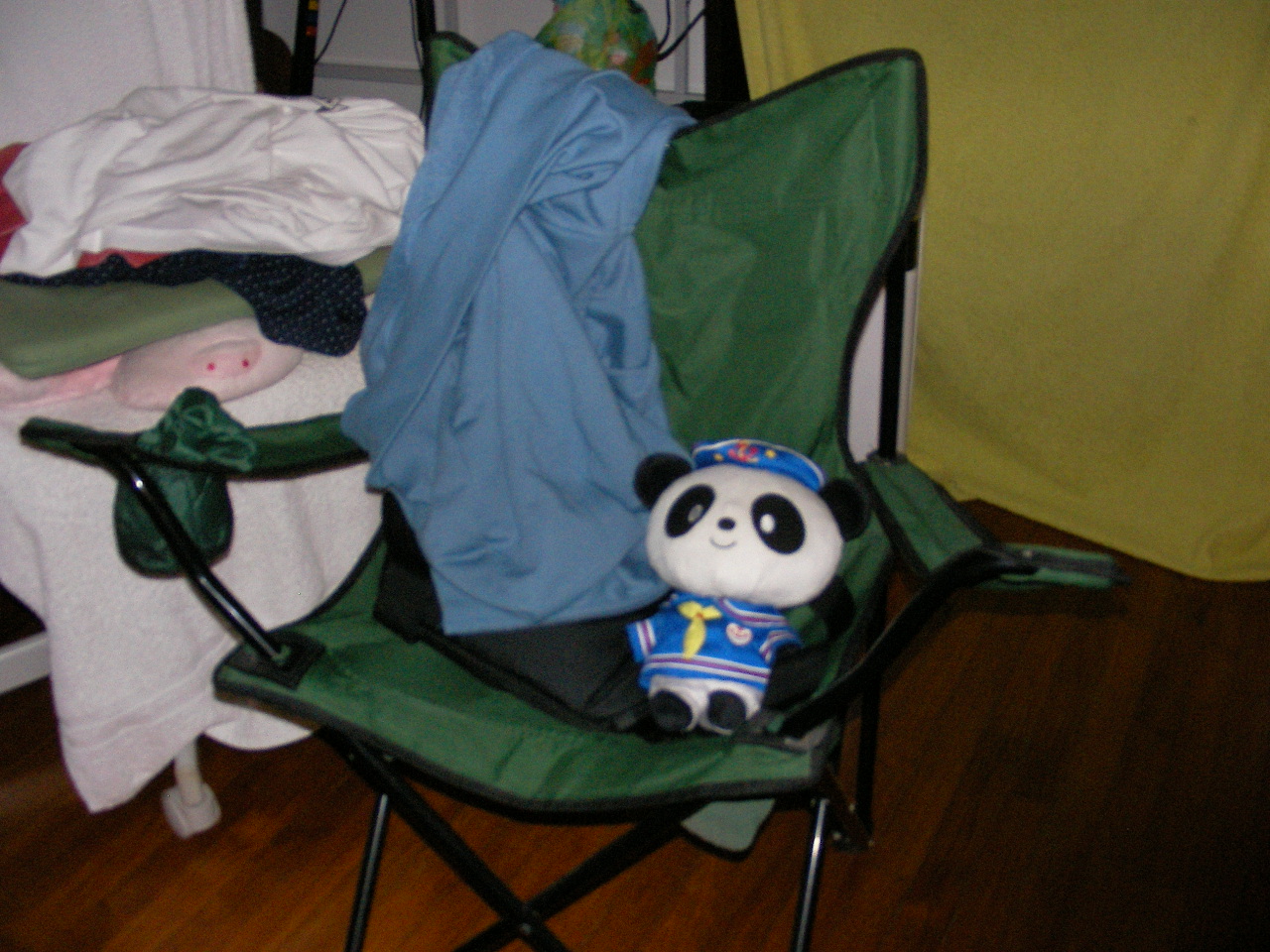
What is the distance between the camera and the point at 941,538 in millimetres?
862

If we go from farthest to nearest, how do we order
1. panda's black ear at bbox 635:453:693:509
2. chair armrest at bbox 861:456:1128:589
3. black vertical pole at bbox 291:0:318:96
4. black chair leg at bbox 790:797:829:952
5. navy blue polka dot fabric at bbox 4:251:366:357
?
black vertical pole at bbox 291:0:318:96, navy blue polka dot fabric at bbox 4:251:366:357, panda's black ear at bbox 635:453:693:509, black chair leg at bbox 790:797:829:952, chair armrest at bbox 861:456:1128:589

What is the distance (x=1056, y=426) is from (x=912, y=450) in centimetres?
30

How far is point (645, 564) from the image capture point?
3.56 feet

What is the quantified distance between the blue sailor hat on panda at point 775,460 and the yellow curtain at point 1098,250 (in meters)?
1.00

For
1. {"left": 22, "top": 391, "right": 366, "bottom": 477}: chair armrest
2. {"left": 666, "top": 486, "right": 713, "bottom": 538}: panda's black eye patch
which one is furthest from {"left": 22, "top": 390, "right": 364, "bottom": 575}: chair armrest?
{"left": 666, "top": 486, "right": 713, "bottom": 538}: panda's black eye patch

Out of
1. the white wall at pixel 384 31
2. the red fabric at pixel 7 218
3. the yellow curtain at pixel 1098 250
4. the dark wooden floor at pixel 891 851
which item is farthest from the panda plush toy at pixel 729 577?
the white wall at pixel 384 31

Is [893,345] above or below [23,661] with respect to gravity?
above

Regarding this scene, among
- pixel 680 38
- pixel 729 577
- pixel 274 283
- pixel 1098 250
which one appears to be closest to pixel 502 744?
pixel 729 577

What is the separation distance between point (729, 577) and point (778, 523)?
0.23 feet

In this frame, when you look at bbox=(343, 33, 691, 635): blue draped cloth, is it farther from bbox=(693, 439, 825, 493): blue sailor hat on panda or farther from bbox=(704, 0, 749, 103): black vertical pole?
bbox=(704, 0, 749, 103): black vertical pole

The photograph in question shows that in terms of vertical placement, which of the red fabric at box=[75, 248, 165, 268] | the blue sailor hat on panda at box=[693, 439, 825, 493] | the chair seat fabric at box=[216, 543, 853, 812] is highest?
the red fabric at box=[75, 248, 165, 268]

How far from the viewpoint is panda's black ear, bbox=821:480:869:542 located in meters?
0.98

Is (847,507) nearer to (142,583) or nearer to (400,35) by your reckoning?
(142,583)

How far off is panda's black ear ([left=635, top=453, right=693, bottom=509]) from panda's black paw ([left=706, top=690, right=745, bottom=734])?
0.23m
